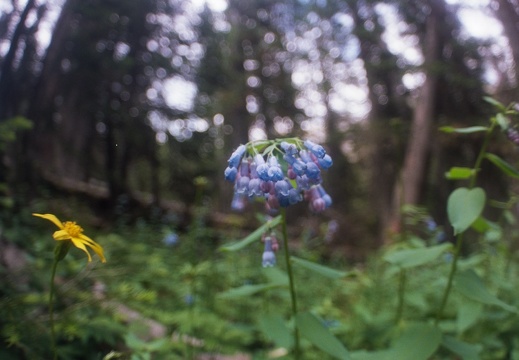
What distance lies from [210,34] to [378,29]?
3.54m

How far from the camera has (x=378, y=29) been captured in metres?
8.78

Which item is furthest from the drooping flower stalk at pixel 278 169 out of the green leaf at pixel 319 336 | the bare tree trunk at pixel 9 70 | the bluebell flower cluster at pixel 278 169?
the bare tree trunk at pixel 9 70

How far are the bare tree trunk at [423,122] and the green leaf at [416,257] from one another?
619 centimetres

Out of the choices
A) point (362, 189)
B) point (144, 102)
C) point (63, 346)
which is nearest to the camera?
point (63, 346)

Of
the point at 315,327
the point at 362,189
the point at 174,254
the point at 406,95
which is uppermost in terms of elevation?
the point at 406,95

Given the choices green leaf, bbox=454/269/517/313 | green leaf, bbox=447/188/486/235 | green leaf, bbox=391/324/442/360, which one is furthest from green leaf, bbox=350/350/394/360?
green leaf, bbox=447/188/486/235

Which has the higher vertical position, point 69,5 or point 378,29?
point 378,29

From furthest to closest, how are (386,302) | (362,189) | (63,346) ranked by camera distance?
(362,189) < (386,302) < (63,346)

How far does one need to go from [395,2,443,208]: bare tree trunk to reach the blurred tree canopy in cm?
3

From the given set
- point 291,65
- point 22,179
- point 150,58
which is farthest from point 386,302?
point 291,65

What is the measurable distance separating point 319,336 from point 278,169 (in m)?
0.57

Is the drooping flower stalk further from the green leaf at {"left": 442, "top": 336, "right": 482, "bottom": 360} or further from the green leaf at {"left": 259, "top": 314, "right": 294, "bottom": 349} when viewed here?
the green leaf at {"left": 442, "top": 336, "right": 482, "bottom": 360}

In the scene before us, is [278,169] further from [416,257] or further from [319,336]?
[416,257]

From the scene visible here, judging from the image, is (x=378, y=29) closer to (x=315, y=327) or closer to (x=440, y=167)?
(x=440, y=167)
